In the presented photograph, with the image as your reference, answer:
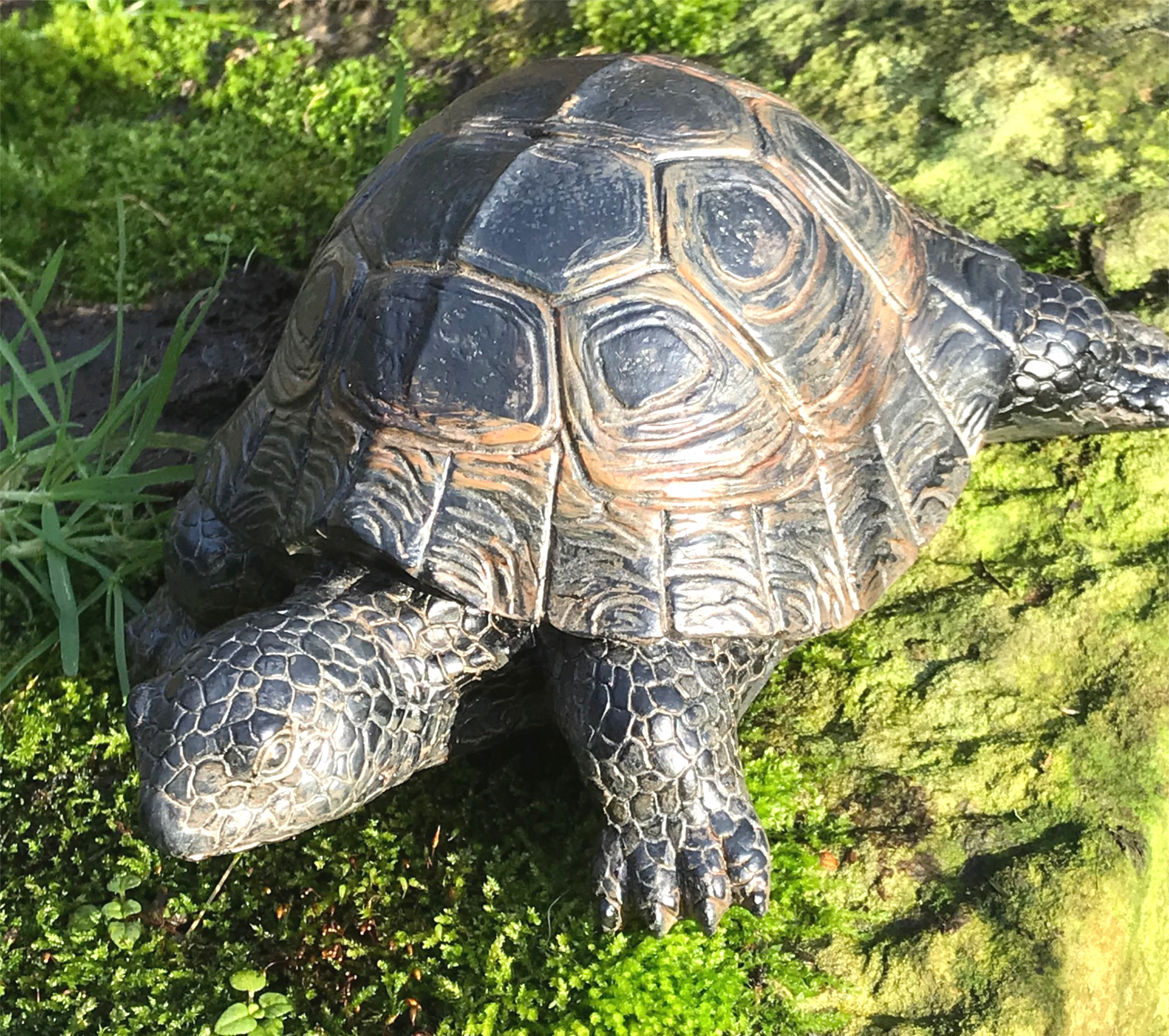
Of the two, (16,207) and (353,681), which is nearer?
(353,681)

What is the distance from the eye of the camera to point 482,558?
Result: 245cm

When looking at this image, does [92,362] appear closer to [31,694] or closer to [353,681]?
[31,694]

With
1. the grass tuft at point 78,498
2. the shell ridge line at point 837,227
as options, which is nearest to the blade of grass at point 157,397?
the grass tuft at point 78,498

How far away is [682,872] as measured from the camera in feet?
8.07

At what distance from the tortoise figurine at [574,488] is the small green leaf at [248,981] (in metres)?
0.47

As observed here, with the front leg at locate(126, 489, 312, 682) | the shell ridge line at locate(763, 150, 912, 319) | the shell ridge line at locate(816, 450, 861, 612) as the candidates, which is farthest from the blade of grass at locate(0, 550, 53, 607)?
the shell ridge line at locate(763, 150, 912, 319)

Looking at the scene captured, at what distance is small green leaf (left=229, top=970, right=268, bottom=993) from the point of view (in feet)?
8.30

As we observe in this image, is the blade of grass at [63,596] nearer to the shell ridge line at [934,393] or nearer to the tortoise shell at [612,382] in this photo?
the tortoise shell at [612,382]

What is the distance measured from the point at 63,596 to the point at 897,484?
8.36 feet

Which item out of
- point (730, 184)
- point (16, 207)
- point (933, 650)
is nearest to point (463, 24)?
point (16, 207)

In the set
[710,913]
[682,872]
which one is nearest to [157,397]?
[682,872]

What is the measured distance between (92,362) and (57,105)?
5.83 feet

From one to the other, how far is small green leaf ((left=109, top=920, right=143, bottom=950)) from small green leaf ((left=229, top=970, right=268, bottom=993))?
0.32 m

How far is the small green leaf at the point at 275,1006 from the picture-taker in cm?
250
